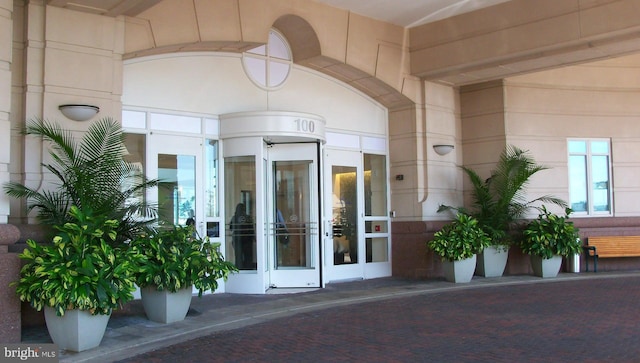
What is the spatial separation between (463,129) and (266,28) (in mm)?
5788

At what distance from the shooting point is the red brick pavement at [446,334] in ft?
20.7

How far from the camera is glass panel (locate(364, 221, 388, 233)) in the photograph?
43.6 feet

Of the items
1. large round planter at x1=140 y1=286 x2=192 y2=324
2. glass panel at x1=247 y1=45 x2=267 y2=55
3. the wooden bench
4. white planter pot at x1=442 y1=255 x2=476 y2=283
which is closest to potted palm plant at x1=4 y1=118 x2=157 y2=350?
large round planter at x1=140 y1=286 x2=192 y2=324

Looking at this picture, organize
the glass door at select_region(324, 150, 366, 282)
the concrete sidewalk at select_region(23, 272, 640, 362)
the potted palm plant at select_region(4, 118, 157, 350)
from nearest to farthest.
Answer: the potted palm plant at select_region(4, 118, 157, 350), the concrete sidewalk at select_region(23, 272, 640, 362), the glass door at select_region(324, 150, 366, 282)

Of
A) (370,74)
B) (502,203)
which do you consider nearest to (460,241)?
(502,203)

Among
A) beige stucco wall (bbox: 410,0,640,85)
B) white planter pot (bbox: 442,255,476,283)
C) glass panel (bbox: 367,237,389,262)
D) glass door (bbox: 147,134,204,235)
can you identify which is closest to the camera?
glass door (bbox: 147,134,204,235)

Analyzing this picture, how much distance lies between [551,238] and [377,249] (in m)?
3.58

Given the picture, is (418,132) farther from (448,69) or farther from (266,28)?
(266,28)

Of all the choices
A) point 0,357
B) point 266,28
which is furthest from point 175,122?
point 0,357

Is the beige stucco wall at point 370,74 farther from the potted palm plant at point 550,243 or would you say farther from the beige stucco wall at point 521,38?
the potted palm plant at point 550,243

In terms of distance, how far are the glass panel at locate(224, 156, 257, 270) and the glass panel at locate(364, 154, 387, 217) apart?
129 inches

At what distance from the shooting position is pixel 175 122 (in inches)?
414

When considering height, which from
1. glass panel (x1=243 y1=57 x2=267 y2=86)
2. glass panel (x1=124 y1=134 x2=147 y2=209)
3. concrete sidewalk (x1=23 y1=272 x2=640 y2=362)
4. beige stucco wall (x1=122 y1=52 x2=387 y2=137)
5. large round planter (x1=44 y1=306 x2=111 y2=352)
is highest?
glass panel (x1=243 y1=57 x2=267 y2=86)

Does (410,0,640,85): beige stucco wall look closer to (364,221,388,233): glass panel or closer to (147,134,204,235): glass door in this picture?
(364,221,388,233): glass panel
